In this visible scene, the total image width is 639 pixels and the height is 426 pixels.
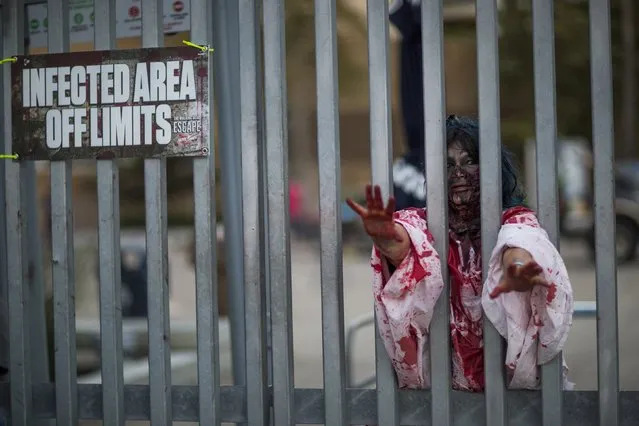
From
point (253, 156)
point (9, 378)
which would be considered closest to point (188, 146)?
point (253, 156)

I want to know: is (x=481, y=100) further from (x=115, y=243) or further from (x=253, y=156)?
(x=115, y=243)

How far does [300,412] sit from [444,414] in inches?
18.0

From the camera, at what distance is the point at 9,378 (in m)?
3.17

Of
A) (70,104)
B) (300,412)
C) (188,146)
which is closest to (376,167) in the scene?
(188,146)

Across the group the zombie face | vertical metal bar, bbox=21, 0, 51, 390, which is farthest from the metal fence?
vertical metal bar, bbox=21, 0, 51, 390

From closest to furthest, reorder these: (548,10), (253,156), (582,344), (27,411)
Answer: (548,10)
(253,156)
(27,411)
(582,344)

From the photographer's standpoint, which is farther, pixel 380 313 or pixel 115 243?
pixel 115 243

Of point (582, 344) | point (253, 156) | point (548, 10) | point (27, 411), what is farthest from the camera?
point (582, 344)

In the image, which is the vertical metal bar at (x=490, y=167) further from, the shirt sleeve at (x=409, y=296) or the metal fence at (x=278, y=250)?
the shirt sleeve at (x=409, y=296)

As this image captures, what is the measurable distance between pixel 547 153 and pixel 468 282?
46 centimetres

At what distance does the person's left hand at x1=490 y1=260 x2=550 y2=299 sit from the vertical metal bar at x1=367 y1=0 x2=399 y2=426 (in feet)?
1.58

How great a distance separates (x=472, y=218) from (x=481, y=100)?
0.41 m

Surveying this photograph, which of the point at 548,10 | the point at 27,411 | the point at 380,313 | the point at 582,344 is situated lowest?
the point at 582,344

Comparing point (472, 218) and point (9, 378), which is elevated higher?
point (472, 218)
